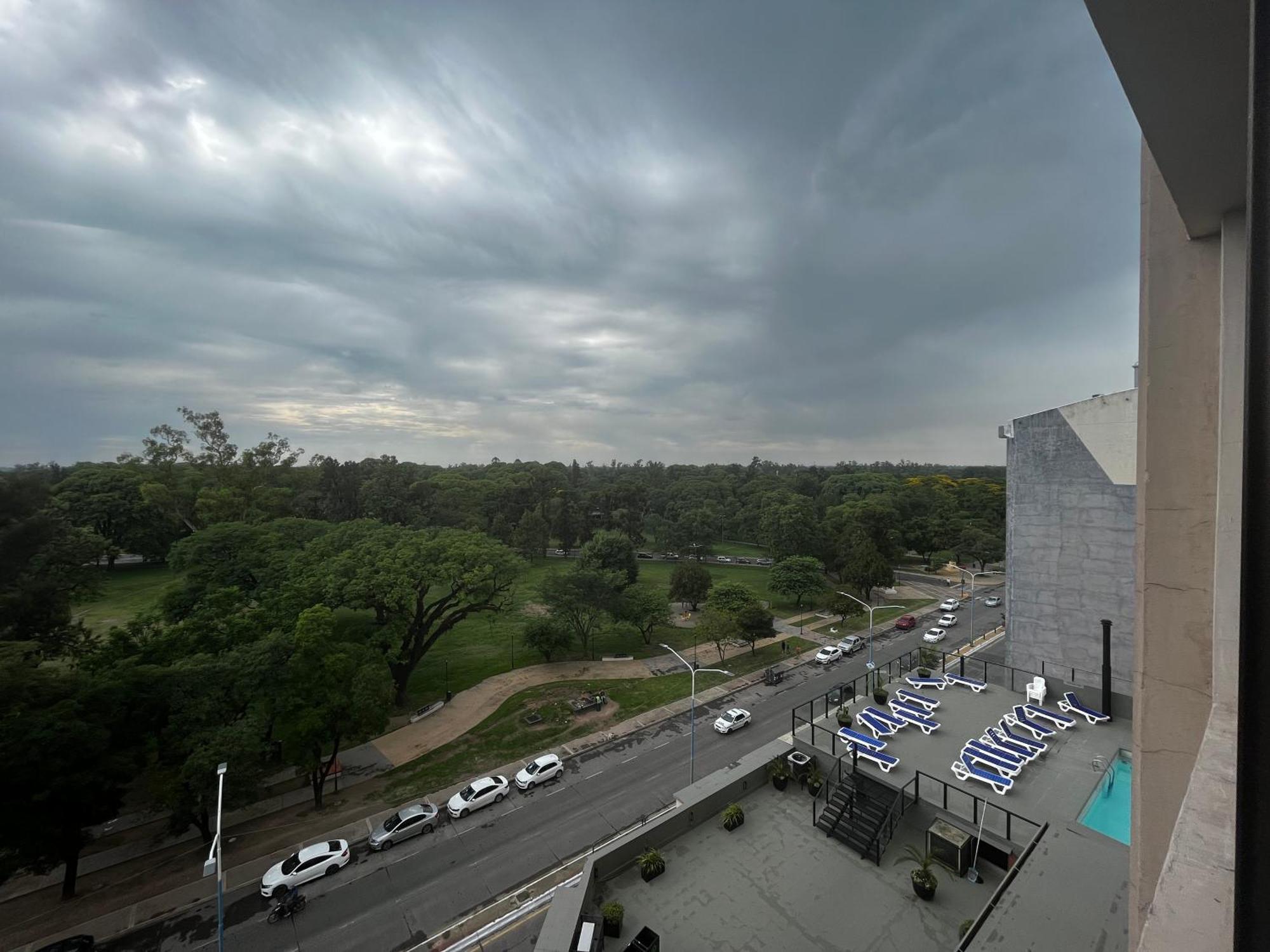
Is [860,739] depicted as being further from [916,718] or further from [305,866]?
[305,866]

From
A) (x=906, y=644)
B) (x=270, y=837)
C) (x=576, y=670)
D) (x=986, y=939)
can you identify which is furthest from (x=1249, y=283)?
(x=906, y=644)

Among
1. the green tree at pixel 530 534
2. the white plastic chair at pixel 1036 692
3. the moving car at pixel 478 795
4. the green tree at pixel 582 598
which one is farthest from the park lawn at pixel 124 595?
the white plastic chair at pixel 1036 692

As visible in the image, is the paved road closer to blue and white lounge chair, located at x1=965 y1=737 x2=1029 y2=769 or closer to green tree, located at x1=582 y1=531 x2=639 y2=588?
blue and white lounge chair, located at x1=965 y1=737 x2=1029 y2=769

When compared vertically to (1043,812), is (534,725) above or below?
below

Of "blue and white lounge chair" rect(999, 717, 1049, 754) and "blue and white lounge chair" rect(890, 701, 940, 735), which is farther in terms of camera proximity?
"blue and white lounge chair" rect(890, 701, 940, 735)

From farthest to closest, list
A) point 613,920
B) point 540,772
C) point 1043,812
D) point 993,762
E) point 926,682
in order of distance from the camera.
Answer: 1. point 540,772
2. point 926,682
3. point 993,762
4. point 1043,812
5. point 613,920

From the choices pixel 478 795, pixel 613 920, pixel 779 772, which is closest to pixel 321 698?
pixel 478 795

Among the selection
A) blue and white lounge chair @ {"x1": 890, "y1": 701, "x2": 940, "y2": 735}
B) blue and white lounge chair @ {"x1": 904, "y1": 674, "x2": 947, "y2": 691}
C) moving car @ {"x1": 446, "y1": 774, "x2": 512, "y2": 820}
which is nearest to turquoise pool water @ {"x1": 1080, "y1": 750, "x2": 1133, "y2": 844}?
blue and white lounge chair @ {"x1": 890, "y1": 701, "x2": 940, "y2": 735}

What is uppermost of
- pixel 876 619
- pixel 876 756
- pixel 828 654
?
pixel 876 756
